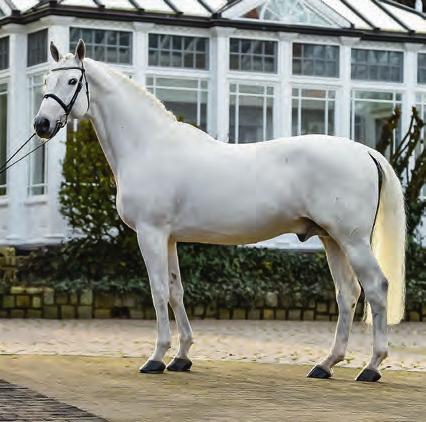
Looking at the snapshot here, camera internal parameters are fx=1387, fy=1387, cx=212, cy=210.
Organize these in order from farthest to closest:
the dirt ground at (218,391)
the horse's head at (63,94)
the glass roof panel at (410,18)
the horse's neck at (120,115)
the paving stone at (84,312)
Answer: the glass roof panel at (410,18) < the paving stone at (84,312) < the horse's neck at (120,115) < the horse's head at (63,94) < the dirt ground at (218,391)

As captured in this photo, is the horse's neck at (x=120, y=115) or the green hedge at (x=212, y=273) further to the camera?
the green hedge at (x=212, y=273)

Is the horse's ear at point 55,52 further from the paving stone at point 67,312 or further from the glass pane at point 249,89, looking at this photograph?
the glass pane at point 249,89

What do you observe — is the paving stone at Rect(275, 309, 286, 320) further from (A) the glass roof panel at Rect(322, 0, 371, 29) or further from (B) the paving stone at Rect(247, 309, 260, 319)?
(A) the glass roof panel at Rect(322, 0, 371, 29)

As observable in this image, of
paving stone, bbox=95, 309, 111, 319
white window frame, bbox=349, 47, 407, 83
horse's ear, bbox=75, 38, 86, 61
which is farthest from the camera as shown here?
white window frame, bbox=349, 47, 407, 83

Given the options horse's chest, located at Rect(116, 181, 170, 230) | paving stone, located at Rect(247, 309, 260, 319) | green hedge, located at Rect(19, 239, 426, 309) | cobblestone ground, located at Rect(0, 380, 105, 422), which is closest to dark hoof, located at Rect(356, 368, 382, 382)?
horse's chest, located at Rect(116, 181, 170, 230)

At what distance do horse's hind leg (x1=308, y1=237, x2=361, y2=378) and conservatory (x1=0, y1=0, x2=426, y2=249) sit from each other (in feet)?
36.8

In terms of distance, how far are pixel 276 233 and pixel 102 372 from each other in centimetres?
173

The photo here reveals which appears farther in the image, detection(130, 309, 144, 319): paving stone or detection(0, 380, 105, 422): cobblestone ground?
detection(130, 309, 144, 319): paving stone

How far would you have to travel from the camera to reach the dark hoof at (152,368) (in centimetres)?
1070

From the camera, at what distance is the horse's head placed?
10.8 meters

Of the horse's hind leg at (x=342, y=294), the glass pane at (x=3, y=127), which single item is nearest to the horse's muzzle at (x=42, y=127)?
the horse's hind leg at (x=342, y=294)

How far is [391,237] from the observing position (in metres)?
10.8

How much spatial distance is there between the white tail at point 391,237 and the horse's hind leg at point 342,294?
0.55 ft

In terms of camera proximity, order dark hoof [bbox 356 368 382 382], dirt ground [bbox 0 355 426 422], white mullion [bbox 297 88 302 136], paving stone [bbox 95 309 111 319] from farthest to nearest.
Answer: white mullion [bbox 297 88 302 136] → paving stone [bbox 95 309 111 319] → dark hoof [bbox 356 368 382 382] → dirt ground [bbox 0 355 426 422]
